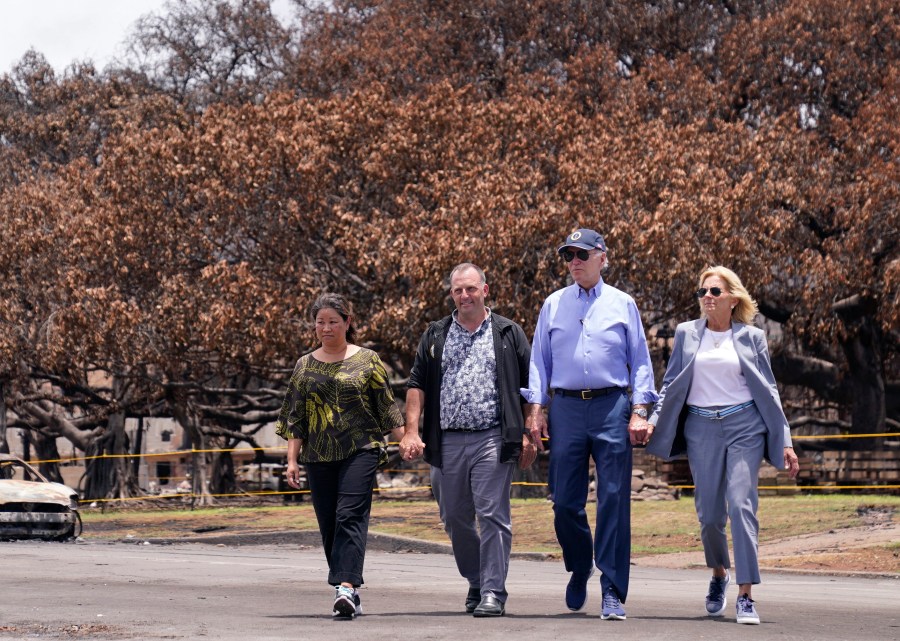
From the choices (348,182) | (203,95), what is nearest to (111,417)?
(203,95)

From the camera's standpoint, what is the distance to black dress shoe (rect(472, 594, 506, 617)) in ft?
25.4

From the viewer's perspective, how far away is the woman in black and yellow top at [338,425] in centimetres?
818

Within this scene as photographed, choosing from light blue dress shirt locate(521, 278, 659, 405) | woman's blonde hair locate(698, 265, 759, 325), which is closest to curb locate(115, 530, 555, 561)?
light blue dress shirt locate(521, 278, 659, 405)

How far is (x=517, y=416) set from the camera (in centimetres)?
802

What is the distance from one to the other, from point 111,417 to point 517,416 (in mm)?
33787

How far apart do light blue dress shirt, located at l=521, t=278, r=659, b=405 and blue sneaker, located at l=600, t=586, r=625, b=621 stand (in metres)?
1.03

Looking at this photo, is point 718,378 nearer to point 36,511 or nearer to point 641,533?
point 641,533

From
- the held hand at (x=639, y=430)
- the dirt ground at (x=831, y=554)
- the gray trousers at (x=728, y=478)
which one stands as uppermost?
the held hand at (x=639, y=430)

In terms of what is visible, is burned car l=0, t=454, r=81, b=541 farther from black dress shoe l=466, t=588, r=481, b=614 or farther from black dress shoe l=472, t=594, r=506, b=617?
black dress shoe l=472, t=594, r=506, b=617

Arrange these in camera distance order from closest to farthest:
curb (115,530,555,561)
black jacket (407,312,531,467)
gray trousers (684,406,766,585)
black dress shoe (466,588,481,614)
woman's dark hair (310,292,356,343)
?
1. gray trousers (684,406,766,585)
2. black jacket (407,312,531,467)
3. black dress shoe (466,588,481,614)
4. woman's dark hair (310,292,356,343)
5. curb (115,530,555,561)

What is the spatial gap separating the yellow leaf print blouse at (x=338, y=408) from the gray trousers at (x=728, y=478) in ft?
5.64

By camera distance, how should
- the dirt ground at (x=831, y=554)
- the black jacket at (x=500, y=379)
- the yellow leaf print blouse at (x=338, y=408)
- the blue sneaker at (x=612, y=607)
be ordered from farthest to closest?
the dirt ground at (x=831, y=554), the yellow leaf print blouse at (x=338, y=408), the black jacket at (x=500, y=379), the blue sneaker at (x=612, y=607)

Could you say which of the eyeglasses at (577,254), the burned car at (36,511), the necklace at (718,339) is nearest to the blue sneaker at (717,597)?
the necklace at (718,339)

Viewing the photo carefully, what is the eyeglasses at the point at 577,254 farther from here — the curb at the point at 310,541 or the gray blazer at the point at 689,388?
the curb at the point at 310,541
